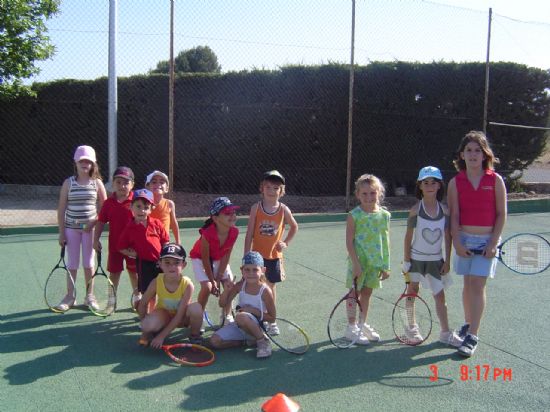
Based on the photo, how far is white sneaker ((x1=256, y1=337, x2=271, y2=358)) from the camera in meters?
3.83

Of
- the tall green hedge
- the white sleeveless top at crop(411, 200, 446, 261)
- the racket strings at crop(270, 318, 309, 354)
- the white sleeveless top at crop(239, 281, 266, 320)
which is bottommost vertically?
the racket strings at crop(270, 318, 309, 354)

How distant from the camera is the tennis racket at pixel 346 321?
4.04 meters

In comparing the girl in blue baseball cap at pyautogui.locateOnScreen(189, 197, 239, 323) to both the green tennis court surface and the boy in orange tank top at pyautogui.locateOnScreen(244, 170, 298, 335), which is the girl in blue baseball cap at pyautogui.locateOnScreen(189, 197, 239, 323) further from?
the green tennis court surface

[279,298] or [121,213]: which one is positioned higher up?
[121,213]

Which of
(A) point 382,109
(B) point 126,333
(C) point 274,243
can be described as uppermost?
(A) point 382,109

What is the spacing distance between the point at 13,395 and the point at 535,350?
3.48 metres

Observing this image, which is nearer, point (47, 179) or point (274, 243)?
point (274, 243)

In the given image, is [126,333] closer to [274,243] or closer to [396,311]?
[274,243]

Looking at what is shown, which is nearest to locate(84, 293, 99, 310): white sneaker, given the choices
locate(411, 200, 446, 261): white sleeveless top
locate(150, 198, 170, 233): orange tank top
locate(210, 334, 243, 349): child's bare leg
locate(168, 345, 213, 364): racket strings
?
locate(150, 198, 170, 233): orange tank top

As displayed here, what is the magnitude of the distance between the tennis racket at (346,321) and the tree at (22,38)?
8352mm

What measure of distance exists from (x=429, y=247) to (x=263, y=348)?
1.46 m

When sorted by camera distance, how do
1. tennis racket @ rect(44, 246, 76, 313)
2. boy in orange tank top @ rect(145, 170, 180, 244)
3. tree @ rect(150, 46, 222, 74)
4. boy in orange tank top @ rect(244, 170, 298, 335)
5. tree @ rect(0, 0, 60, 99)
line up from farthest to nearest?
tree @ rect(150, 46, 222, 74), tree @ rect(0, 0, 60, 99), boy in orange tank top @ rect(145, 170, 180, 244), tennis racket @ rect(44, 246, 76, 313), boy in orange tank top @ rect(244, 170, 298, 335)

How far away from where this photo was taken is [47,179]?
1214cm

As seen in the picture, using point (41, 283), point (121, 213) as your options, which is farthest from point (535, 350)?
point (41, 283)
